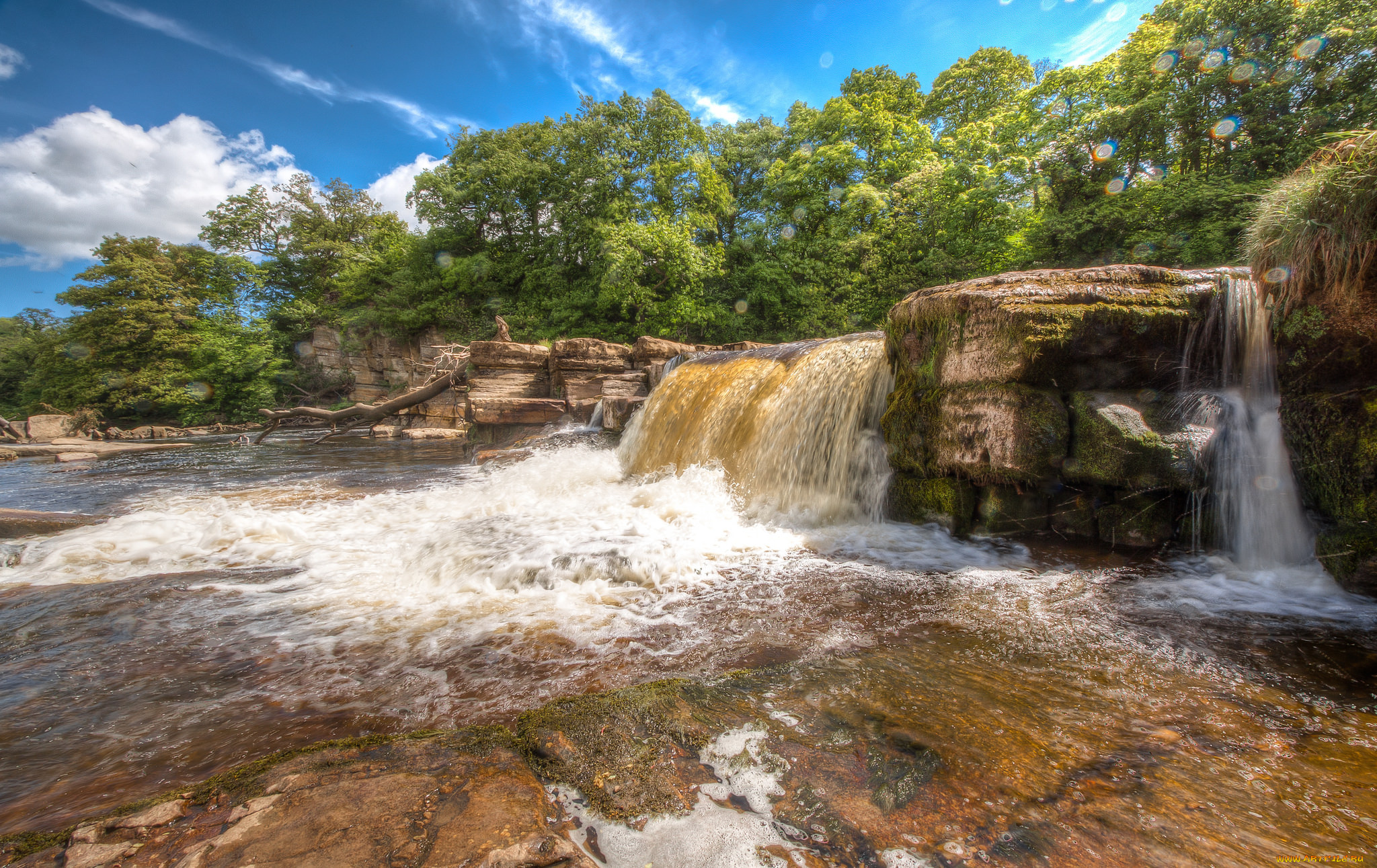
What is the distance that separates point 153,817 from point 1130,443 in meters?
5.57

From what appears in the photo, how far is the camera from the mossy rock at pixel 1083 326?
4094 millimetres

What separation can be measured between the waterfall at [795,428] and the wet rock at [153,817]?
496cm

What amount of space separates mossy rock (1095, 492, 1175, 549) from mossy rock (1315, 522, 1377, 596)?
0.79 metres

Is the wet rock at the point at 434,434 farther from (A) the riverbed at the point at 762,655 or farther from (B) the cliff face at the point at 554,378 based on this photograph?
(A) the riverbed at the point at 762,655

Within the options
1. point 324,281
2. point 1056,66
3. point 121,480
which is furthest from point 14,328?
point 1056,66

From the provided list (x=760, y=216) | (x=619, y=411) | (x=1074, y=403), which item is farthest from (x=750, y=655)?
(x=760, y=216)

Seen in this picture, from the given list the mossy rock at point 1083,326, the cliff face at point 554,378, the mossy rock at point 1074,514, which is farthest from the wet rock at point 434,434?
the mossy rock at point 1074,514

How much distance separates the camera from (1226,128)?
12.3m

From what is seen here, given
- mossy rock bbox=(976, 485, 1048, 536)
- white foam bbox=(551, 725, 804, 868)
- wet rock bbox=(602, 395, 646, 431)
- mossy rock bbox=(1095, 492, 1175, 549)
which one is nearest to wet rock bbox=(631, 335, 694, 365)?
wet rock bbox=(602, 395, 646, 431)

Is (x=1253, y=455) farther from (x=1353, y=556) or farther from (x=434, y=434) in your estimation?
(x=434, y=434)

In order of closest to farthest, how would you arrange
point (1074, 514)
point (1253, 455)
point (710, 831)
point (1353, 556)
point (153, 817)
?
point (153, 817) < point (710, 831) < point (1353, 556) < point (1253, 455) < point (1074, 514)

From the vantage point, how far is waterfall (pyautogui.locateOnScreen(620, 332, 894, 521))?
18.6 feet

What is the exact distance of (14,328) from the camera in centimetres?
4784

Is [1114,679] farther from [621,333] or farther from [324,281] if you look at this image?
[324,281]
